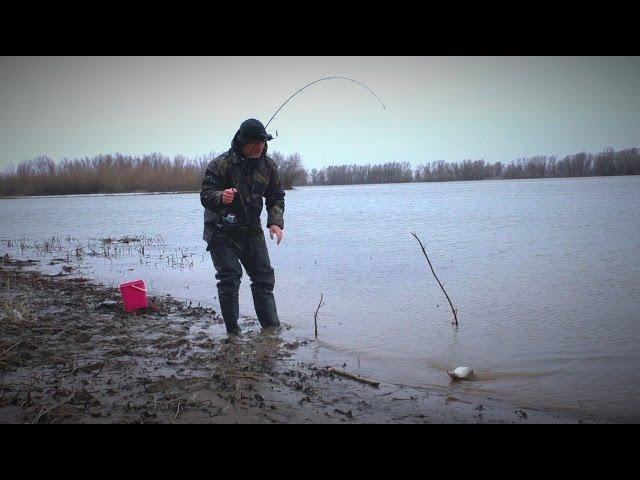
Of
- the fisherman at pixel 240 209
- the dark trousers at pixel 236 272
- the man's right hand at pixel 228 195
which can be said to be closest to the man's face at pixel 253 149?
the fisherman at pixel 240 209

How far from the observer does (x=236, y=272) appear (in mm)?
4902

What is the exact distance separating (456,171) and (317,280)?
90480 millimetres

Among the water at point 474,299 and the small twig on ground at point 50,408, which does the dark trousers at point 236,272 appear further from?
the small twig on ground at point 50,408

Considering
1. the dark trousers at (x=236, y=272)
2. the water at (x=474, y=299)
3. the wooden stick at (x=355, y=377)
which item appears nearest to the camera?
the wooden stick at (x=355, y=377)

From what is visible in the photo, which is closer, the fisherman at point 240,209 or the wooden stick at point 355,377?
the wooden stick at point 355,377

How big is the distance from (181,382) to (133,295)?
277 centimetres

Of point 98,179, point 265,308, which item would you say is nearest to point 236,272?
point 265,308

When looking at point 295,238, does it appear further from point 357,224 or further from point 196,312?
point 196,312

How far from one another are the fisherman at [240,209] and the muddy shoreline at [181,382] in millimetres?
600

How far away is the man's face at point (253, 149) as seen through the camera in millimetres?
4594

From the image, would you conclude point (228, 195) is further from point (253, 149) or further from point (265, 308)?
point (265, 308)

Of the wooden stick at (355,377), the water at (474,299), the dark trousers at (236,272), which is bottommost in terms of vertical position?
the water at (474,299)

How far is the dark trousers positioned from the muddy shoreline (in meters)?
0.30
